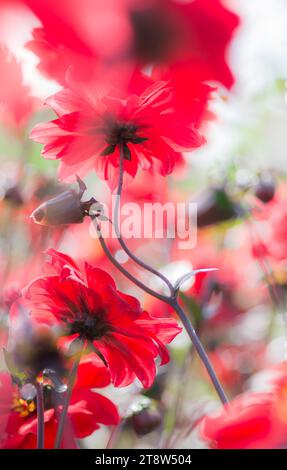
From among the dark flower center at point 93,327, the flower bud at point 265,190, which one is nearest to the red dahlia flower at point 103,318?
the dark flower center at point 93,327

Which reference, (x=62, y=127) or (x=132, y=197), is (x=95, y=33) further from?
→ (x=132, y=197)

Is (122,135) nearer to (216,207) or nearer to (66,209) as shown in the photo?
(66,209)

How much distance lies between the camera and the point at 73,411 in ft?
1.03

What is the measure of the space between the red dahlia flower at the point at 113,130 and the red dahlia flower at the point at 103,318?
53mm

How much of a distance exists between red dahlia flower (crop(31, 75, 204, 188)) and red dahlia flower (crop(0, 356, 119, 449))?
100 millimetres

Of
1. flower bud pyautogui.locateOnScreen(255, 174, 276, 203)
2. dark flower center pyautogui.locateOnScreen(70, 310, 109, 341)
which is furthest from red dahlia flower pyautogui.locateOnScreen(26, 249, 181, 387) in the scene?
flower bud pyautogui.locateOnScreen(255, 174, 276, 203)

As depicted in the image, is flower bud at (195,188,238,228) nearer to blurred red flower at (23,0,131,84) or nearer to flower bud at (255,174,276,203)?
flower bud at (255,174,276,203)

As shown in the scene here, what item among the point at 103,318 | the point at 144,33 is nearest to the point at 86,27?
the point at 144,33

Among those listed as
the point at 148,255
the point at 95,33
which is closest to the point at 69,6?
the point at 95,33

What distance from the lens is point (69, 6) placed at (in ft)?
0.77

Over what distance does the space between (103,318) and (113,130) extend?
0.09 m

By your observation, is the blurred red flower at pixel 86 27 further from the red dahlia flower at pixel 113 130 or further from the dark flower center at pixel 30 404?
the dark flower center at pixel 30 404

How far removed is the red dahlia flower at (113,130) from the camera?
0.85 ft
